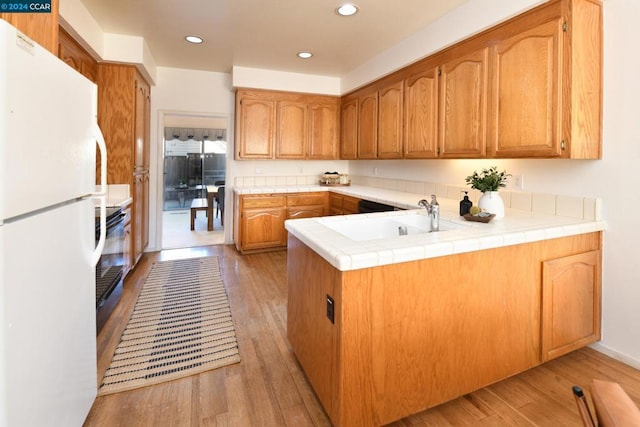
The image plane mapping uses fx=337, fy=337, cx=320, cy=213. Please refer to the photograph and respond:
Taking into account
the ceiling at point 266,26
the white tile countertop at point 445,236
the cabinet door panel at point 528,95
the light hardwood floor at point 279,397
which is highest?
the ceiling at point 266,26

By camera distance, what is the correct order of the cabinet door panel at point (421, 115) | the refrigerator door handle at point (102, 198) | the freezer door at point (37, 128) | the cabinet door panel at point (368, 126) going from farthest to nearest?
1. the cabinet door panel at point (368, 126)
2. the cabinet door panel at point (421, 115)
3. the refrigerator door handle at point (102, 198)
4. the freezer door at point (37, 128)

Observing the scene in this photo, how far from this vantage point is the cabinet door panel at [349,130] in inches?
182

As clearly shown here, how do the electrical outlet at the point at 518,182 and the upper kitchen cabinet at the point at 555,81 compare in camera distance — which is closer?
the upper kitchen cabinet at the point at 555,81

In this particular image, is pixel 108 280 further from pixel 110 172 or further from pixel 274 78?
pixel 274 78

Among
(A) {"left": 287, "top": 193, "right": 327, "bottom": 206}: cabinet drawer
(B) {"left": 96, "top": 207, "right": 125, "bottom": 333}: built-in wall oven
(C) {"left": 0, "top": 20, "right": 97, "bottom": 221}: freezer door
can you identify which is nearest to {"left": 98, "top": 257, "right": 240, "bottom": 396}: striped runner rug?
(B) {"left": 96, "top": 207, "right": 125, "bottom": 333}: built-in wall oven

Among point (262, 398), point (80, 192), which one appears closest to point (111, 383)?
point (262, 398)

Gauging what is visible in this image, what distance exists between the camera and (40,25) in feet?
4.73

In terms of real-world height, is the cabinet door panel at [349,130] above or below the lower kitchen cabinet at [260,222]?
above

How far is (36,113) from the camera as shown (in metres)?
1.03

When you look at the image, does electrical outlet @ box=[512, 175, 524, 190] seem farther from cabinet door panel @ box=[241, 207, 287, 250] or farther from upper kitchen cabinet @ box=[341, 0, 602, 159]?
cabinet door panel @ box=[241, 207, 287, 250]

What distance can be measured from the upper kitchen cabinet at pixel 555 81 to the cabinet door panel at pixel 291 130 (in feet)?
9.84

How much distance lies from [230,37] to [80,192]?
106 inches

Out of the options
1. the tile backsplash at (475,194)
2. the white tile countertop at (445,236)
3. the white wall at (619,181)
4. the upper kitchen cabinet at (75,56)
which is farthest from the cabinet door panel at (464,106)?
the upper kitchen cabinet at (75,56)

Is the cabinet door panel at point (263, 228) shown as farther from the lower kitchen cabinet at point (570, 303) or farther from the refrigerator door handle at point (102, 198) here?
the lower kitchen cabinet at point (570, 303)
